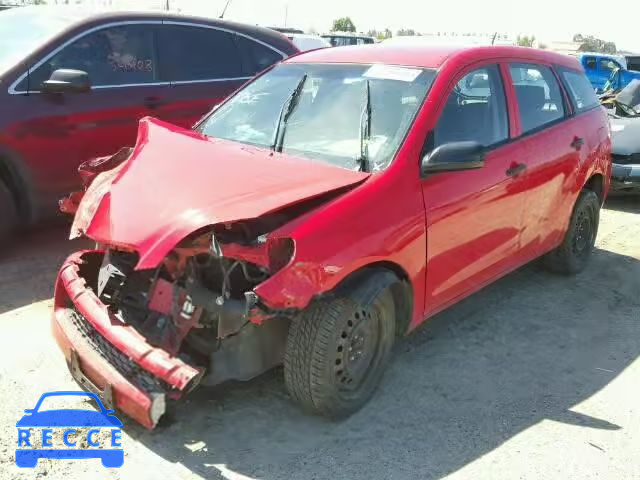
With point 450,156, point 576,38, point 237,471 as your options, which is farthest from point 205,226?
point 576,38

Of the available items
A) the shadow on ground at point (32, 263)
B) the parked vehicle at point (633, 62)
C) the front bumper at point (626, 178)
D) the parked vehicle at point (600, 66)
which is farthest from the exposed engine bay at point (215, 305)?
the parked vehicle at point (633, 62)

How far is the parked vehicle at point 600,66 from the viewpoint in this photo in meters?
18.8

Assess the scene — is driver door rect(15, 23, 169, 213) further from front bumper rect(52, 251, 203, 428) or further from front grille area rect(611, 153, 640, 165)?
front grille area rect(611, 153, 640, 165)

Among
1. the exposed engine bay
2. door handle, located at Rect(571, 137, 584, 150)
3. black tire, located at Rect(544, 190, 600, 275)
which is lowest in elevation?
black tire, located at Rect(544, 190, 600, 275)

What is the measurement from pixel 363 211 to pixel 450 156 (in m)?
0.63

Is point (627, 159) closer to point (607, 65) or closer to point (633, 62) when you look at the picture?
point (607, 65)

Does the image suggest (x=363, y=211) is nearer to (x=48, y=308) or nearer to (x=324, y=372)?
(x=324, y=372)

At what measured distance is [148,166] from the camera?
3365 millimetres

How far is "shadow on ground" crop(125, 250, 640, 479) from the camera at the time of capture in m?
2.90

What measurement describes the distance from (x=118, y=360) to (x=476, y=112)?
2.47 meters

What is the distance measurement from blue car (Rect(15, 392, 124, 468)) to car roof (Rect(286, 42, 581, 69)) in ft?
8.13

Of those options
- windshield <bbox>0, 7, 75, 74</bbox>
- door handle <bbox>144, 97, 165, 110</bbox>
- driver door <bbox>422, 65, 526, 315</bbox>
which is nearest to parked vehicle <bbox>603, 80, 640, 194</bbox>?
driver door <bbox>422, 65, 526, 315</bbox>

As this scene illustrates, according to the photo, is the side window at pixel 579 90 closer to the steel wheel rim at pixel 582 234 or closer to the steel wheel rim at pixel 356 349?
the steel wheel rim at pixel 582 234

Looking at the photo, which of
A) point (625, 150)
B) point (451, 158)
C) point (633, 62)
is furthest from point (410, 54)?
point (633, 62)
